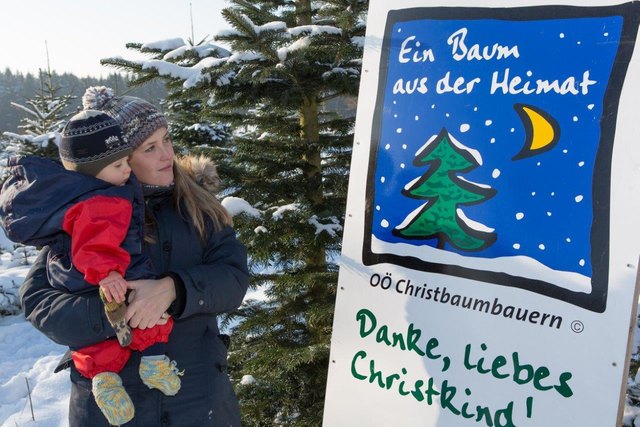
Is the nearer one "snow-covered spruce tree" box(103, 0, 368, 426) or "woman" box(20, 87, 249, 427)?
"woman" box(20, 87, 249, 427)

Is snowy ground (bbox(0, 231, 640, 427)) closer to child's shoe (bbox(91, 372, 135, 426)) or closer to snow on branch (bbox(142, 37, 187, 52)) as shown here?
child's shoe (bbox(91, 372, 135, 426))

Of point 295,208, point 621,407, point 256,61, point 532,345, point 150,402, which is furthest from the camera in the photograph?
point 295,208

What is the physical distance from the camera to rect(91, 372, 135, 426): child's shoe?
1689 millimetres

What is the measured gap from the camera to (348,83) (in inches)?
109

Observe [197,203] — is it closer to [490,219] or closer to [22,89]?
[490,219]

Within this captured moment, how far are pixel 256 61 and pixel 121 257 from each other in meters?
1.36

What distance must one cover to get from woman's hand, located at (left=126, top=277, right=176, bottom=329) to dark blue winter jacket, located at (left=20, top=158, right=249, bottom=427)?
6 centimetres

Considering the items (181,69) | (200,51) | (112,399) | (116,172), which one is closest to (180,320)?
(112,399)

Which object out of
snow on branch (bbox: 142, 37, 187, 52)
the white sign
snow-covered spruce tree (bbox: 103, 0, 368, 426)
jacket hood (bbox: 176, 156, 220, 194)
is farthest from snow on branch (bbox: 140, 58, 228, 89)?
the white sign

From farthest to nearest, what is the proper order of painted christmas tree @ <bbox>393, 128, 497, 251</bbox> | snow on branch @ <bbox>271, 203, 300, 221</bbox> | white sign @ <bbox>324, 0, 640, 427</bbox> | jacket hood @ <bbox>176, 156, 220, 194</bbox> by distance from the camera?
snow on branch @ <bbox>271, 203, 300, 221</bbox>, jacket hood @ <bbox>176, 156, 220, 194</bbox>, painted christmas tree @ <bbox>393, 128, 497, 251</bbox>, white sign @ <bbox>324, 0, 640, 427</bbox>

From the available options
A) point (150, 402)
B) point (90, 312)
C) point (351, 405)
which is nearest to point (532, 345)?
point (351, 405)

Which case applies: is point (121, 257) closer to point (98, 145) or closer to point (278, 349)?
point (98, 145)

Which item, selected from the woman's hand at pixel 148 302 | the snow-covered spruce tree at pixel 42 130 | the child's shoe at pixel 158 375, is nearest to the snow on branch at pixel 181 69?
the woman's hand at pixel 148 302

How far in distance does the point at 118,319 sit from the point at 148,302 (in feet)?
0.34
